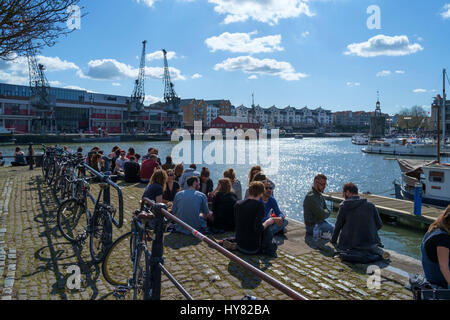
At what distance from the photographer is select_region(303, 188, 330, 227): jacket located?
7357 mm

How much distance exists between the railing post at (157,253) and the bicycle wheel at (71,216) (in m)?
3.54

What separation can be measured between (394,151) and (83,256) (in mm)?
75483

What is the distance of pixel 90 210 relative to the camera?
627 centimetres

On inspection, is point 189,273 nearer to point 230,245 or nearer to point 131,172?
point 230,245

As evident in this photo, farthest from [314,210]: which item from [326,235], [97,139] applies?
[97,139]

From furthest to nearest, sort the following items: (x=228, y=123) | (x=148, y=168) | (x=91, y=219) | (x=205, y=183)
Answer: (x=228, y=123) → (x=148, y=168) → (x=205, y=183) → (x=91, y=219)

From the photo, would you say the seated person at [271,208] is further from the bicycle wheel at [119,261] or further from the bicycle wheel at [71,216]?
the bicycle wheel at [71,216]

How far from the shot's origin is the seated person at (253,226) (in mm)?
5801

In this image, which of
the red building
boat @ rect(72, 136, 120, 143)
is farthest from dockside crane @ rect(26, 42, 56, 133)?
the red building

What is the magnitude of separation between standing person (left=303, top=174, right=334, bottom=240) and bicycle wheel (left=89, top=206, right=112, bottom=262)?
4.08 metres

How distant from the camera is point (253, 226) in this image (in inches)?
232

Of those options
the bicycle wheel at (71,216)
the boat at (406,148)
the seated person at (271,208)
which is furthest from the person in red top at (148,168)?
the boat at (406,148)

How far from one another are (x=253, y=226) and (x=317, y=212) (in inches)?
81.7
